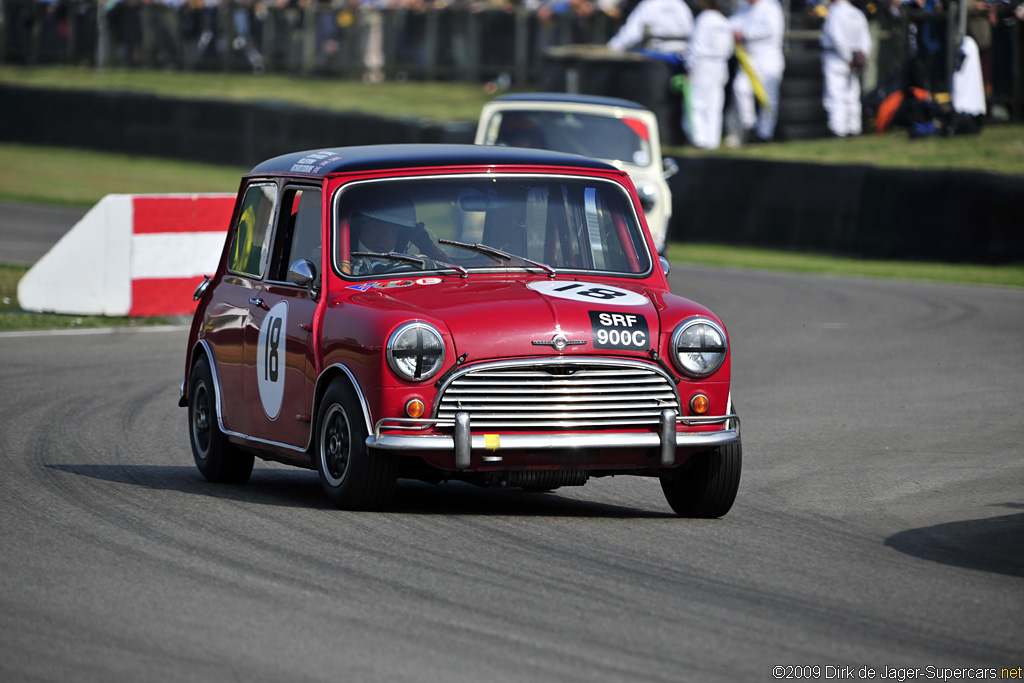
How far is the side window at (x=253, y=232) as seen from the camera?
8398mm

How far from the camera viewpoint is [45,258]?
51.1 ft

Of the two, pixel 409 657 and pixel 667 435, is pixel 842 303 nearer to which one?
pixel 667 435

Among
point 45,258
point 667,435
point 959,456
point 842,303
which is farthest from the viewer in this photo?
point 842,303

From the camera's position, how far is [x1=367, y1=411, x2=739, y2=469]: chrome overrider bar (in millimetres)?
6852

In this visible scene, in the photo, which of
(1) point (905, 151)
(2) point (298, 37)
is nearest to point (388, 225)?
(1) point (905, 151)

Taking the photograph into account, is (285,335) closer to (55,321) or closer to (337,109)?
(55,321)

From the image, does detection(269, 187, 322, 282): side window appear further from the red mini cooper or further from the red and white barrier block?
the red and white barrier block

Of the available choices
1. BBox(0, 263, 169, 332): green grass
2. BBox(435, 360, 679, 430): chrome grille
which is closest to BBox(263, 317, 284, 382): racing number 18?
BBox(435, 360, 679, 430): chrome grille

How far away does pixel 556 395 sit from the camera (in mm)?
6984

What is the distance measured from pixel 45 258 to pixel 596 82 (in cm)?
1253

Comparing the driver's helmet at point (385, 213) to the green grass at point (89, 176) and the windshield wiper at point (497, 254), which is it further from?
the green grass at point (89, 176)

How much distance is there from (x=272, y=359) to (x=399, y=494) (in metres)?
0.85

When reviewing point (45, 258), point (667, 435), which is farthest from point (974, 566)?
point (45, 258)

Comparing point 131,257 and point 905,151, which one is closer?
point 131,257
